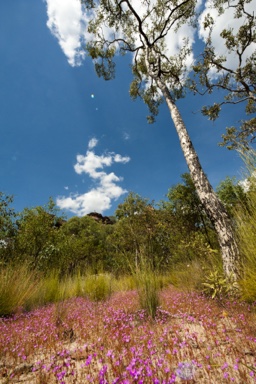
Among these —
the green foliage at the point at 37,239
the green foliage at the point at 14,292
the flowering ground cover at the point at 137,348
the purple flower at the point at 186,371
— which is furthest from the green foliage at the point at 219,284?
the green foliage at the point at 37,239

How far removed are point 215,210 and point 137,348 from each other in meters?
3.65

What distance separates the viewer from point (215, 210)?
498 centimetres

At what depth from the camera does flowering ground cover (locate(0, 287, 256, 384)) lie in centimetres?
177

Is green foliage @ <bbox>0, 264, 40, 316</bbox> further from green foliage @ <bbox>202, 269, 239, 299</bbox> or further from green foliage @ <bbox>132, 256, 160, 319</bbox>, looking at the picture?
green foliage @ <bbox>202, 269, 239, 299</bbox>

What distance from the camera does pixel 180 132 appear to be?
6789 mm

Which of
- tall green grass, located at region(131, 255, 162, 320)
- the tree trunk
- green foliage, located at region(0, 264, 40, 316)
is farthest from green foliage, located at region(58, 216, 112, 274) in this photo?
tall green grass, located at region(131, 255, 162, 320)

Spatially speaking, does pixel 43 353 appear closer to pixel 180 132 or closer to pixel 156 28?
pixel 180 132

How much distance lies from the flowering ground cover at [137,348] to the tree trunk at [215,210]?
919mm

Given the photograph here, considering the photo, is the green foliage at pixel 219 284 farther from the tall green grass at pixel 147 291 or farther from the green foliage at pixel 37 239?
the green foliage at pixel 37 239

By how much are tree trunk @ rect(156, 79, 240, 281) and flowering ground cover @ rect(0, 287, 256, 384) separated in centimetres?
→ 92

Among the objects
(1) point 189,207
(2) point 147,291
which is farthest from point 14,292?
(1) point 189,207

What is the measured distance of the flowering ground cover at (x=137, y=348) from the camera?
1.77 meters

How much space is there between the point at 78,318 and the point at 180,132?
19.8 ft

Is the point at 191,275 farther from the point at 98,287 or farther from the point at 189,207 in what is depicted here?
the point at 189,207
